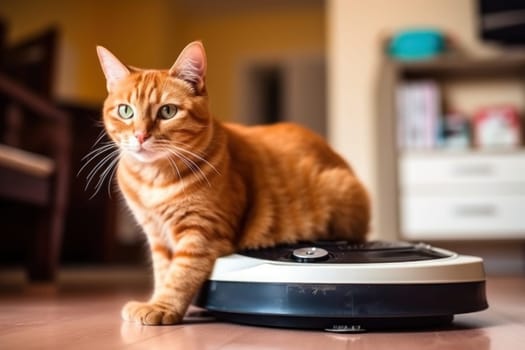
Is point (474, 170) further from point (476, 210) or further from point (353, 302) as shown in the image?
point (353, 302)

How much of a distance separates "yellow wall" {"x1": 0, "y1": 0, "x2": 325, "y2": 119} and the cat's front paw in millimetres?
3289

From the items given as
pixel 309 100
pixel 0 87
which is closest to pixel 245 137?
pixel 0 87

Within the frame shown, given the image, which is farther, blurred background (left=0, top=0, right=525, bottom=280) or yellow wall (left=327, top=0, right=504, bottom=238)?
→ yellow wall (left=327, top=0, right=504, bottom=238)

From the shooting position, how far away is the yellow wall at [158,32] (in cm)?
398

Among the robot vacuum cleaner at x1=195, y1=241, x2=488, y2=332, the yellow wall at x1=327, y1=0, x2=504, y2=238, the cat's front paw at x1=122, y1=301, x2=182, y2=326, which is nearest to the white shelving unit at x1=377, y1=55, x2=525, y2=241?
the yellow wall at x1=327, y1=0, x2=504, y2=238

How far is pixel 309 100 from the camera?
471cm

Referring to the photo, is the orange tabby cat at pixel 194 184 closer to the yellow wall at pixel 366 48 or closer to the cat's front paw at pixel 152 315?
the cat's front paw at pixel 152 315

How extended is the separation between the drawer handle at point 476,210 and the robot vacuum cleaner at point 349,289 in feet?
5.34

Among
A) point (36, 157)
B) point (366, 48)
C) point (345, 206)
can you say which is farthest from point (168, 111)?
point (366, 48)

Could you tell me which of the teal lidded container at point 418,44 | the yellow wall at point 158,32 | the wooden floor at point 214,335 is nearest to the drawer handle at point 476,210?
the teal lidded container at point 418,44

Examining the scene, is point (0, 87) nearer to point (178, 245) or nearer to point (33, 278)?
point (33, 278)

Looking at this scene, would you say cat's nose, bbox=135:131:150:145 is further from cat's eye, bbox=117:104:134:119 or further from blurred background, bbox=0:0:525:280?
blurred background, bbox=0:0:525:280

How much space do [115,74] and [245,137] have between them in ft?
1.05

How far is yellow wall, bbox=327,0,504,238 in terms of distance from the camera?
9.34ft
